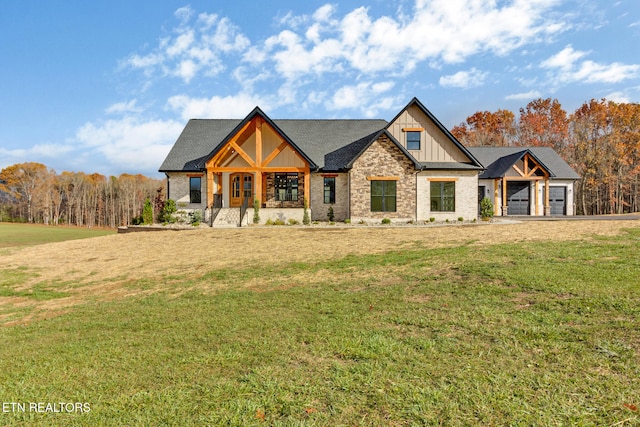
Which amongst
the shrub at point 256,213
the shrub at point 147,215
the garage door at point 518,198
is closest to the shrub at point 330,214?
the shrub at point 256,213

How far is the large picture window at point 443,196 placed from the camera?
22469 mm

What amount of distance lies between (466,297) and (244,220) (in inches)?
644

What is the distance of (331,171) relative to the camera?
2277 cm

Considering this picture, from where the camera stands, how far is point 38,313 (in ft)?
23.0

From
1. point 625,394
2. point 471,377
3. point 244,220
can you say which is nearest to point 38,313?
point 471,377

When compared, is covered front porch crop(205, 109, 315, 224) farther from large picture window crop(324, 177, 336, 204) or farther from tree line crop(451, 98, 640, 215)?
tree line crop(451, 98, 640, 215)

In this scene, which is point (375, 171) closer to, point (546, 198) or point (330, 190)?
point (330, 190)

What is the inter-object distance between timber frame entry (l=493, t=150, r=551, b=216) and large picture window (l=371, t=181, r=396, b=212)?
43.0ft

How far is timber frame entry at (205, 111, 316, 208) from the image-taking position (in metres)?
21.0

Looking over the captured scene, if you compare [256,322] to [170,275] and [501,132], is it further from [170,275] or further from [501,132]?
[501,132]

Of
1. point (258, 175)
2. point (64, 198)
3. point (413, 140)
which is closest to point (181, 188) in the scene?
point (258, 175)

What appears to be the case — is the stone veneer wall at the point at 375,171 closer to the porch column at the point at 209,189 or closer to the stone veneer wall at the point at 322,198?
the stone veneer wall at the point at 322,198

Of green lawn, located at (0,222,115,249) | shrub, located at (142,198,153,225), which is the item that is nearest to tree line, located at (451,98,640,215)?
shrub, located at (142,198,153,225)

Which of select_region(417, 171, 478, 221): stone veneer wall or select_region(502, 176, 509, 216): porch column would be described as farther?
select_region(502, 176, 509, 216): porch column
